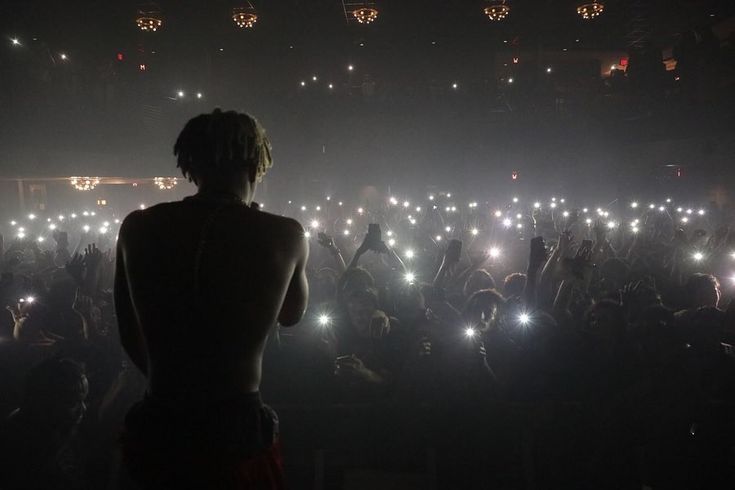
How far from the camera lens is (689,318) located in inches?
155

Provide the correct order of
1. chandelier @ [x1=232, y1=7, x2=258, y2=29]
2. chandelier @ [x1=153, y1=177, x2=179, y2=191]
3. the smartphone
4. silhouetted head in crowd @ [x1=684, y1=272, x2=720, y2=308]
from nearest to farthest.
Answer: silhouetted head in crowd @ [x1=684, y1=272, x2=720, y2=308] < the smartphone < chandelier @ [x1=232, y1=7, x2=258, y2=29] < chandelier @ [x1=153, y1=177, x2=179, y2=191]

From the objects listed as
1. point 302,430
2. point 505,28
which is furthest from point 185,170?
point 505,28

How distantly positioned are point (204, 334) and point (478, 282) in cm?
482

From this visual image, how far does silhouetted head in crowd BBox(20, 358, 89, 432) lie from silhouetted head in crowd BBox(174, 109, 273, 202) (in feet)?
6.79

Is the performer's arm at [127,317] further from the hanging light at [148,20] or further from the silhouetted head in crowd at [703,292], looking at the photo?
the hanging light at [148,20]

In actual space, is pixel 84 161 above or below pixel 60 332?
above

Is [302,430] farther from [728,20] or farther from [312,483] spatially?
[728,20]

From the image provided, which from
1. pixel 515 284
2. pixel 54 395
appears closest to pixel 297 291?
pixel 54 395

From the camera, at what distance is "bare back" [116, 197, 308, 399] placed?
1.36m

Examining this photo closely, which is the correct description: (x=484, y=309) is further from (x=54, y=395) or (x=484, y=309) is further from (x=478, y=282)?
(x=54, y=395)

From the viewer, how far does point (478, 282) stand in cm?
577

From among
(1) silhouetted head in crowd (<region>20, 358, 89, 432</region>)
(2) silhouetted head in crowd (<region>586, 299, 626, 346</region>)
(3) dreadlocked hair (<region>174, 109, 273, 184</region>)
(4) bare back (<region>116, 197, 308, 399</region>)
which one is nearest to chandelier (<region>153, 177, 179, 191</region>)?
(1) silhouetted head in crowd (<region>20, 358, 89, 432</region>)

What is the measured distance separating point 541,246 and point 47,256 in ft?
26.8

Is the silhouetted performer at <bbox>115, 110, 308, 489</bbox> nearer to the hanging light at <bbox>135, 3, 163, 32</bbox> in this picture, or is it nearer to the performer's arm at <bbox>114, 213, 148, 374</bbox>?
the performer's arm at <bbox>114, 213, 148, 374</bbox>
